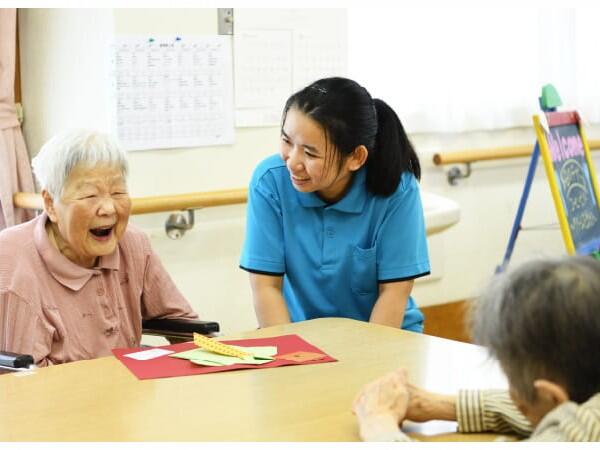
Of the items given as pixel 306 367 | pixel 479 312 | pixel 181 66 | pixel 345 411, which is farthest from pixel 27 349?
pixel 181 66

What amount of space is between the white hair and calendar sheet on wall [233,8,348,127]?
1.30 meters

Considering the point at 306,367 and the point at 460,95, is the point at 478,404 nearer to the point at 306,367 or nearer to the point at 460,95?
the point at 306,367

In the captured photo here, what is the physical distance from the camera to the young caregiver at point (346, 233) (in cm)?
254

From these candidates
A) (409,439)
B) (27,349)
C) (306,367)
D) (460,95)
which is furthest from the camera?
(460,95)

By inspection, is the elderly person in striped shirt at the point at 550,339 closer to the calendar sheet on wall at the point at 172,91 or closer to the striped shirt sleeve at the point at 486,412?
the striped shirt sleeve at the point at 486,412

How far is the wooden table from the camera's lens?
1609 mm

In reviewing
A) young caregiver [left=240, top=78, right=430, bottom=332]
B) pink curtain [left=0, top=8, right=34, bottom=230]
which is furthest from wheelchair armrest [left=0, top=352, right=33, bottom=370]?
pink curtain [left=0, top=8, right=34, bottom=230]

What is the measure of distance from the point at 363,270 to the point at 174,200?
1.05m

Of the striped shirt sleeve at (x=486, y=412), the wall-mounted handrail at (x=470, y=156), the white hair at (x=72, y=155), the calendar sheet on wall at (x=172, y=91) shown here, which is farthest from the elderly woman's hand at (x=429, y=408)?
the wall-mounted handrail at (x=470, y=156)

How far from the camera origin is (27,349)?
7.44 feet

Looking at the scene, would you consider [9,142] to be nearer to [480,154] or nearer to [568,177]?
[480,154]

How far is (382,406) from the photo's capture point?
1619 millimetres

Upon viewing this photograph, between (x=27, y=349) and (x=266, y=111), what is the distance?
170 centimetres

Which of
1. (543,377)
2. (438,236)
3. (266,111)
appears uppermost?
(266,111)
